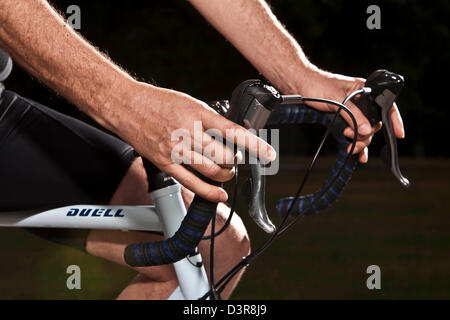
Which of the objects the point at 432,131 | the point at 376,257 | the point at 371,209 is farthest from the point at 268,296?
the point at 432,131

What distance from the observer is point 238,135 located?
51.7 inches

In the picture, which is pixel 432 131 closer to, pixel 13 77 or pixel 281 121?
pixel 13 77

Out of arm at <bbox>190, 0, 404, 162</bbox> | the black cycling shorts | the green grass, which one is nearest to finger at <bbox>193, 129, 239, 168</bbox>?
arm at <bbox>190, 0, 404, 162</bbox>

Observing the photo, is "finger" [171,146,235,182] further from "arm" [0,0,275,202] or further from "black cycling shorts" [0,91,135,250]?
"black cycling shorts" [0,91,135,250]

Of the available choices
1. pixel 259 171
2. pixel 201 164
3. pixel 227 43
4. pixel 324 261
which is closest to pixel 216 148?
pixel 201 164

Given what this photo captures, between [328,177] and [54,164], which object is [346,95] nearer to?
[328,177]

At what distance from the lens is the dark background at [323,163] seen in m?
6.01

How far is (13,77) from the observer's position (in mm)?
20969

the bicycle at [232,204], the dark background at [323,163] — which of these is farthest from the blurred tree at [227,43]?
the bicycle at [232,204]

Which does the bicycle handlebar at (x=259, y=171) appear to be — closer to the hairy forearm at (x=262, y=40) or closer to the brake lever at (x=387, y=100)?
the brake lever at (x=387, y=100)

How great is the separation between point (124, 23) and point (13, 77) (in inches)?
203

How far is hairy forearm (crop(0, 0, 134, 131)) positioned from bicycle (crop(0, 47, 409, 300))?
234mm

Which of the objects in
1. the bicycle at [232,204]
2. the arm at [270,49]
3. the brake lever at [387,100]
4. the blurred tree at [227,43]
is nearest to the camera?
the bicycle at [232,204]

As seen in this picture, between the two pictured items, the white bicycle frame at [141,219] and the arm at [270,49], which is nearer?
the white bicycle frame at [141,219]
